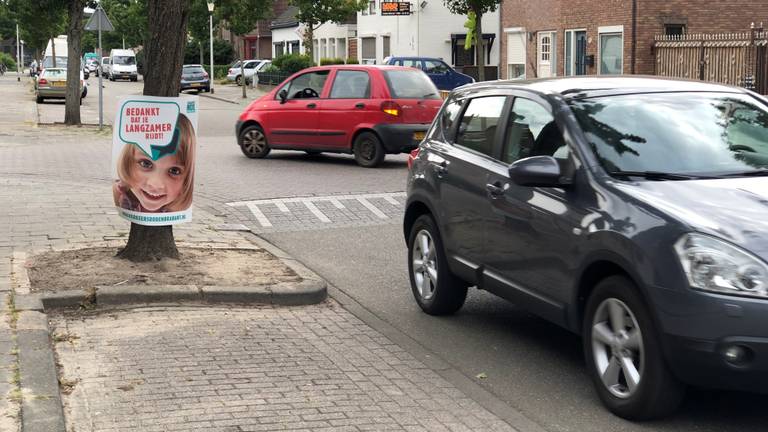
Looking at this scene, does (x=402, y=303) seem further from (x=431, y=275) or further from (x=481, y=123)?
(x=481, y=123)

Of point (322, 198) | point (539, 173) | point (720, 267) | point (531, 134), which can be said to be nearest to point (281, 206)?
point (322, 198)

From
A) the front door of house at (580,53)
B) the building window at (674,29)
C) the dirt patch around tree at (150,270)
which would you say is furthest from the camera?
the front door of house at (580,53)

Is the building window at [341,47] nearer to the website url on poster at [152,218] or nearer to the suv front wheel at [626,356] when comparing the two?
the website url on poster at [152,218]

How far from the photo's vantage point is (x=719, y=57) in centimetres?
3262

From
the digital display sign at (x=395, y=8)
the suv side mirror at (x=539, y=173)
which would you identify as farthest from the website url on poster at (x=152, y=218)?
the digital display sign at (x=395, y=8)

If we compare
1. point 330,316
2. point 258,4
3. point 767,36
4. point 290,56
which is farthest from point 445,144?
point 290,56

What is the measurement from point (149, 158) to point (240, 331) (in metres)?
2.06

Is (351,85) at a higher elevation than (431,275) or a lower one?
higher

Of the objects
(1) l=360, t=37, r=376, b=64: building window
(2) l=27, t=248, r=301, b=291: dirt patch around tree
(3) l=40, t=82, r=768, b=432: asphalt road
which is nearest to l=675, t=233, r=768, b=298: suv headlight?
(3) l=40, t=82, r=768, b=432: asphalt road

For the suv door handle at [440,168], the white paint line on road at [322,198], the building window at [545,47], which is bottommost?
the white paint line on road at [322,198]

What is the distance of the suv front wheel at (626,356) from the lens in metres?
5.22

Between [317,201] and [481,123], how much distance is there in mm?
6637

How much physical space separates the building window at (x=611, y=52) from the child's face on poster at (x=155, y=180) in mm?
30109

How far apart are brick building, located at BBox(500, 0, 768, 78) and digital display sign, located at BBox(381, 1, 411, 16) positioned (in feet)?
38.2
